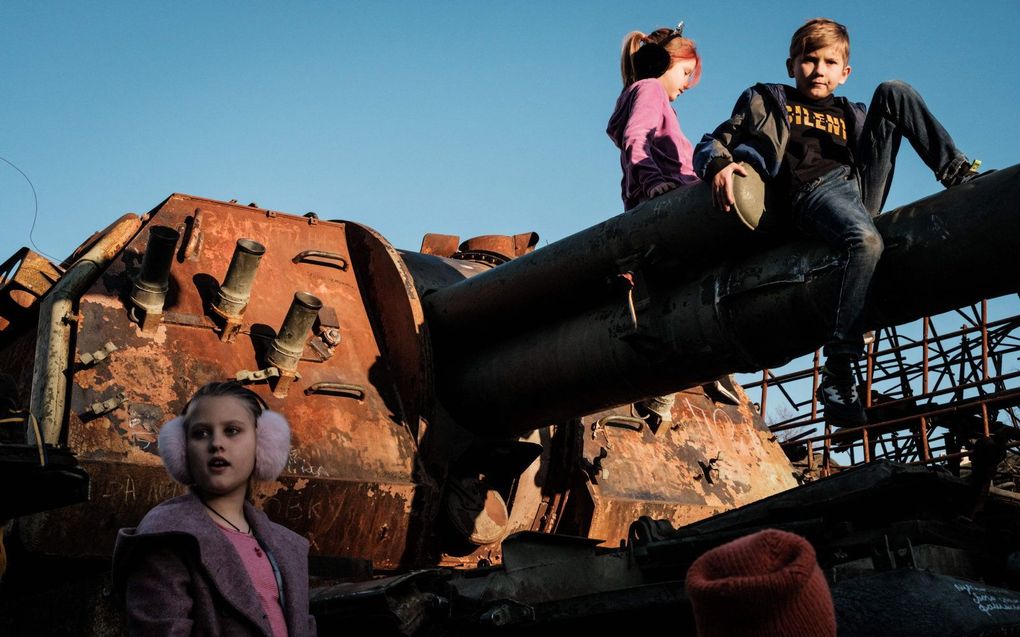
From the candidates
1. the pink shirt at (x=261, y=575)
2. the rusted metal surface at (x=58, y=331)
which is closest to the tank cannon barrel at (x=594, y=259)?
the rusted metal surface at (x=58, y=331)

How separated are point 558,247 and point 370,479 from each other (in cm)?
132

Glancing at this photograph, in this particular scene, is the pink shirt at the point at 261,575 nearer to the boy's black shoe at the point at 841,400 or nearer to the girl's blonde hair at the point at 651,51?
the boy's black shoe at the point at 841,400

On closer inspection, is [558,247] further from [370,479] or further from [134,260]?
[134,260]

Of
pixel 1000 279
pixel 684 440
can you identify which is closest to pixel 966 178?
pixel 1000 279

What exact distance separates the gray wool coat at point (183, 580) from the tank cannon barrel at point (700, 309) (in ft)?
7.68

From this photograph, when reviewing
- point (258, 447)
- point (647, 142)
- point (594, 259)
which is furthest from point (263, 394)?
point (647, 142)

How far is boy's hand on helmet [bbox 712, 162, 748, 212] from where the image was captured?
4859mm

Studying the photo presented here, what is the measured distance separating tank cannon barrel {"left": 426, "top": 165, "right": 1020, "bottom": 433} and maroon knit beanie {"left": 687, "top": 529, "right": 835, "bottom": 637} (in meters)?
2.73

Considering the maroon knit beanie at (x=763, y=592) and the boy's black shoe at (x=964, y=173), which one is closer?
the maroon knit beanie at (x=763, y=592)

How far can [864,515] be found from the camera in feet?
13.0

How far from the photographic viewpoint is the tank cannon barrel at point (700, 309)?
14.5 ft

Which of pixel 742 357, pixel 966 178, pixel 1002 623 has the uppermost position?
pixel 966 178

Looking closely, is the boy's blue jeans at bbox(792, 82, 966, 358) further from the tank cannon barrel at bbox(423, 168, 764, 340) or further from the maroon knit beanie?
the maroon knit beanie

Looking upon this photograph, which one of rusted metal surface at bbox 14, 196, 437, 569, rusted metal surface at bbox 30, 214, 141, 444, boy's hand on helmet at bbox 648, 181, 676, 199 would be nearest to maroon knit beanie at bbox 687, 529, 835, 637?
rusted metal surface at bbox 14, 196, 437, 569
